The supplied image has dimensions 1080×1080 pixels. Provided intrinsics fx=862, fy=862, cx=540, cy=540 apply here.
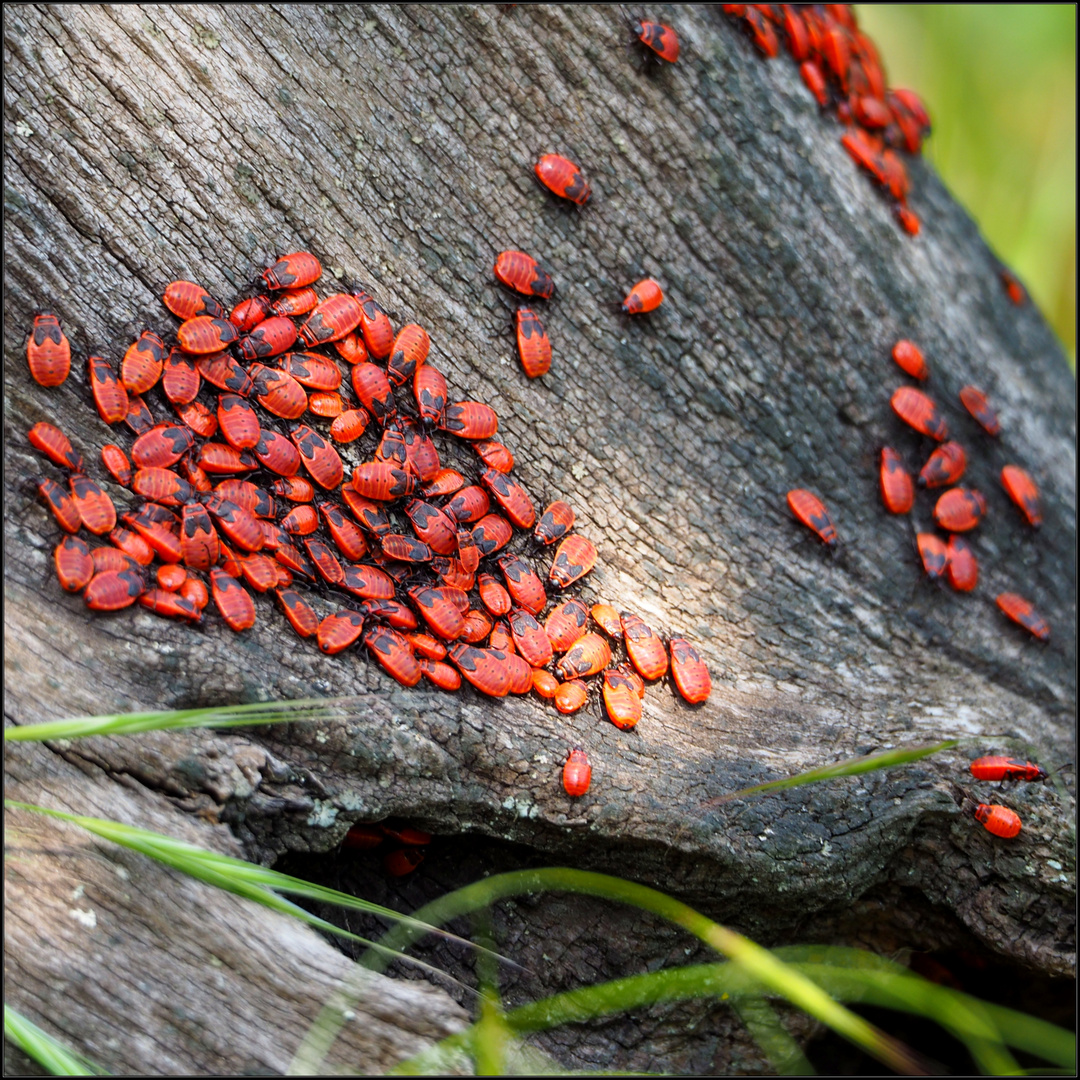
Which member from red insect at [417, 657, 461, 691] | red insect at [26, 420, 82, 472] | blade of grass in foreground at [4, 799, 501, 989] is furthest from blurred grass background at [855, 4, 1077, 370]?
blade of grass in foreground at [4, 799, 501, 989]

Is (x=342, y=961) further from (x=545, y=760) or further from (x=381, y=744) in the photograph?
(x=545, y=760)

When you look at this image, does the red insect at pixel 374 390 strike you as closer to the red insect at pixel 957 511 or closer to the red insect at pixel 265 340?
the red insect at pixel 265 340

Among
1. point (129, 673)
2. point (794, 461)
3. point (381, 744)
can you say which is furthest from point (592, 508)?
point (129, 673)

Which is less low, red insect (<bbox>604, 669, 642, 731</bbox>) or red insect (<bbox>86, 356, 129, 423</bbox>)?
red insect (<bbox>86, 356, 129, 423</bbox>)

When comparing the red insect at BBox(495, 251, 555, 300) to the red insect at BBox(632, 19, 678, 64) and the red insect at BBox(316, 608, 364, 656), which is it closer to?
the red insect at BBox(632, 19, 678, 64)

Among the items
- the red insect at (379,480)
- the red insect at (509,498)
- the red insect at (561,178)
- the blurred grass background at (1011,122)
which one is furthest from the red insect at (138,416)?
the blurred grass background at (1011,122)

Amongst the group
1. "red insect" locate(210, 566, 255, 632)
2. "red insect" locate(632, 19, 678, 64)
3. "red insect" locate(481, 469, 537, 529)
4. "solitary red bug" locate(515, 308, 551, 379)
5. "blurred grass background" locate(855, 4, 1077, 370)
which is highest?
"blurred grass background" locate(855, 4, 1077, 370)

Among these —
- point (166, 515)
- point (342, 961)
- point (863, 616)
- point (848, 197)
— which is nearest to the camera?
point (342, 961)
